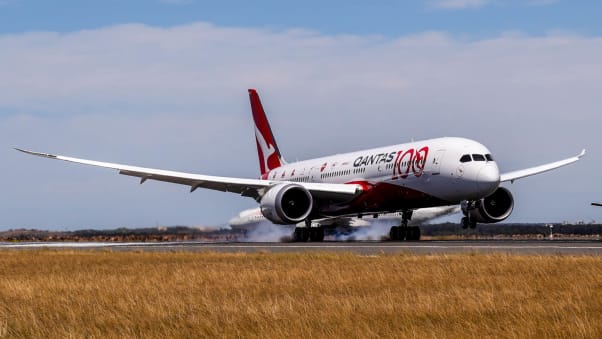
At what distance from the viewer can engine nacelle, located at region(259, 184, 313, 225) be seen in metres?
44.1

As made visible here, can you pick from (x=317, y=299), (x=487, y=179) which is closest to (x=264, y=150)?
(x=487, y=179)

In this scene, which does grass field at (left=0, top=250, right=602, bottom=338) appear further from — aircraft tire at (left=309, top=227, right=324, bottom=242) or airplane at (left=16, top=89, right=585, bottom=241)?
aircraft tire at (left=309, top=227, right=324, bottom=242)

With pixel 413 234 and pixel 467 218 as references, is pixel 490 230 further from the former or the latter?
pixel 467 218

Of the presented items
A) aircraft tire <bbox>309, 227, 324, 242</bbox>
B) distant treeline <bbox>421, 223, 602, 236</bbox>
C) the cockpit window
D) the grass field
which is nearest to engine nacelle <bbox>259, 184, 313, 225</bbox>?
aircraft tire <bbox>309, 227, 324, 242</bbox>

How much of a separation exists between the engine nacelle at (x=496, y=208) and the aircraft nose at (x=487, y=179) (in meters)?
5.34

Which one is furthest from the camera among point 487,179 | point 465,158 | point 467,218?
point 465,158

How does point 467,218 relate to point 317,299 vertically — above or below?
above

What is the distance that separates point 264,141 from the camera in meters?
59.6

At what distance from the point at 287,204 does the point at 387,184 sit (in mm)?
4692

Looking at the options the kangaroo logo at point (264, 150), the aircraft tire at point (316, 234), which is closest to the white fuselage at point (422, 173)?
the aircraft tire at point (316, 234)

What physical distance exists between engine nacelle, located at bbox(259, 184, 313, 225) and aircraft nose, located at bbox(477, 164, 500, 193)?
8.74 m

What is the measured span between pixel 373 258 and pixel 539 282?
9520mm

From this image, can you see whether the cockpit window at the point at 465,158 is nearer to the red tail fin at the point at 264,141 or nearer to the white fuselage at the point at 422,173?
the white fuselage at the point at 422,173

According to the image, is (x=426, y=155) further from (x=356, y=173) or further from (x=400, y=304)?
(x=400, y=304)
